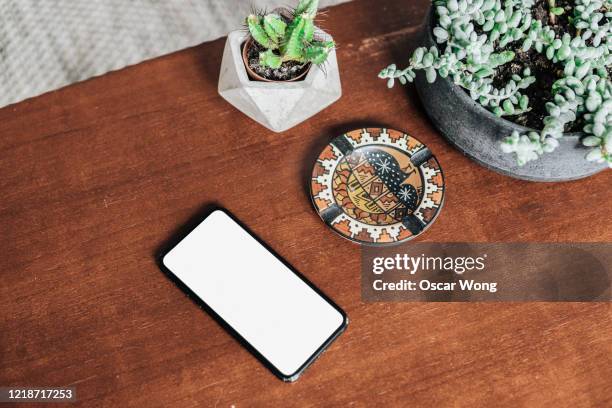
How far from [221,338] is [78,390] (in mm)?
177

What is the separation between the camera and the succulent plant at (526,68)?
1.99ft

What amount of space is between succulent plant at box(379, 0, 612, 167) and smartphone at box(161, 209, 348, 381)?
0.88 ft

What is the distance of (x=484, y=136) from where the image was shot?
69 centimetres

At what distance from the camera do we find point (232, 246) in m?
0.73

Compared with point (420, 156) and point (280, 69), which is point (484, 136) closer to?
point (420, 156)

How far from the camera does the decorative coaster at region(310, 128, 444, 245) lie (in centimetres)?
73

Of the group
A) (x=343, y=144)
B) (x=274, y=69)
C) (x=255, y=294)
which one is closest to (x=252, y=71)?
(x=274, y=69)

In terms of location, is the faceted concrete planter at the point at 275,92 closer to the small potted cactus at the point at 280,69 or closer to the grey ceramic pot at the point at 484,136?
the small potted cactus at the point at 280,69

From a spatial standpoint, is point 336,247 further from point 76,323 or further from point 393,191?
point 76,323

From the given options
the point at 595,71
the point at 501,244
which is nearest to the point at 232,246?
the point at 501,244

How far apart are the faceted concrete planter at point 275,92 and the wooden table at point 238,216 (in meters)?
0.03

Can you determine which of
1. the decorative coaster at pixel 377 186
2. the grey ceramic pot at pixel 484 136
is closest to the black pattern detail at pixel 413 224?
the decorative coaster at pixel 377 186

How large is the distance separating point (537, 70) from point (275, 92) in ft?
1.05

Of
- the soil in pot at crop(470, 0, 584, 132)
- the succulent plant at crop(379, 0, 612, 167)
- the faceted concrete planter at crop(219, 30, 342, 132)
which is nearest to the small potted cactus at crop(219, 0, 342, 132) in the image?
the faceted concrete planter at crop(219, 30, 342, 132)
